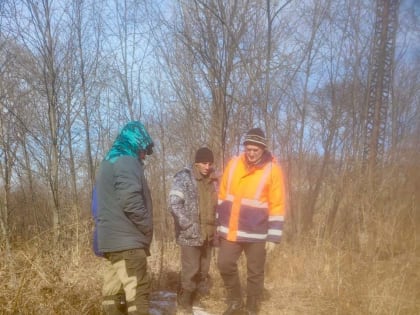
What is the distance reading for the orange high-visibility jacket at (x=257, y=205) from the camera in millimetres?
Answer: 3359

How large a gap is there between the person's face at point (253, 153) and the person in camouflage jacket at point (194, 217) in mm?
503

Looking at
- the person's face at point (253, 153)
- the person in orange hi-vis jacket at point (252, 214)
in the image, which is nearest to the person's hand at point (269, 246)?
the person in orange hi-vis jacket at point (252, 214)

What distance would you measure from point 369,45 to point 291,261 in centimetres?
444

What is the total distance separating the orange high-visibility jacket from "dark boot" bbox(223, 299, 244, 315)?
0.67 meters

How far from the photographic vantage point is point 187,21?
5.41m

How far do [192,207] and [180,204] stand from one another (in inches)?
5.8

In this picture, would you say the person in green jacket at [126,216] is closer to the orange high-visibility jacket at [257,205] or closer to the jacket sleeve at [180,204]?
the jacket sleeve at [180,204]

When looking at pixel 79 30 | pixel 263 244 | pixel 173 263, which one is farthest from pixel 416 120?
pixel 79 30

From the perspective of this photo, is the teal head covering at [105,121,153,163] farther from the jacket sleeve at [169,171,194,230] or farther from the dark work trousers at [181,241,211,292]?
the dark work trousers at [181,241,211,292]

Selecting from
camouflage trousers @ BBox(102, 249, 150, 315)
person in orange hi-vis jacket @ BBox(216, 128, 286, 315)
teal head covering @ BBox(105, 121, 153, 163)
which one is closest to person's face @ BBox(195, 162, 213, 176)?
person in orange hi-vis jacket @ BBox(216, 128, 286, 315)

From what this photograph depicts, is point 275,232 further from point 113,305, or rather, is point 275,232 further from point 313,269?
point 113,305

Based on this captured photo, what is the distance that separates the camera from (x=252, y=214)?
3.38 meters

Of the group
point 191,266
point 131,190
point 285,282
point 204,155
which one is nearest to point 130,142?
point 131,190

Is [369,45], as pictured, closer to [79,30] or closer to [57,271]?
[79,30]
